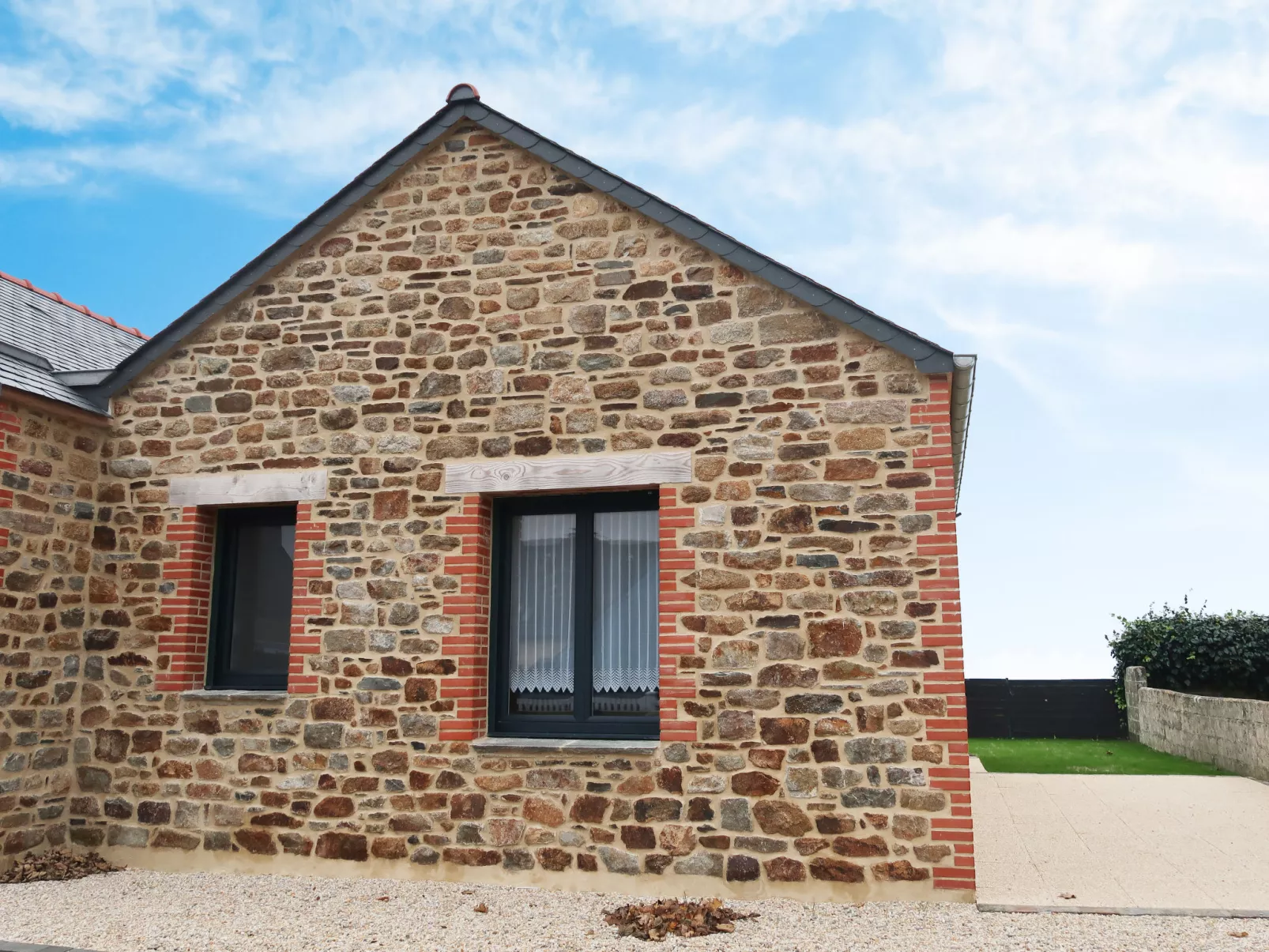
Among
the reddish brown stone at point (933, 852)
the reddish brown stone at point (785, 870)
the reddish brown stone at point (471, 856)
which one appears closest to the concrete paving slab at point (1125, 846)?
the reddish brown stone at point (933, 852)

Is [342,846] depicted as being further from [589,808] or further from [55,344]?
[55,344]

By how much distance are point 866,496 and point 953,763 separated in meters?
1.88

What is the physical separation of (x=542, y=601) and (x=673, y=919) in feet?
8.70

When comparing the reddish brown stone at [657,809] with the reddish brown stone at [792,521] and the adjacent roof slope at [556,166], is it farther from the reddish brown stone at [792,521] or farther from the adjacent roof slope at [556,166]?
the adjacent roof slope at [556,166]

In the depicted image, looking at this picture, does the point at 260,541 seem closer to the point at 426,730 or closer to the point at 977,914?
the point at 426,730

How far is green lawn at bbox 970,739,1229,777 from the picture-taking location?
13.1 meters

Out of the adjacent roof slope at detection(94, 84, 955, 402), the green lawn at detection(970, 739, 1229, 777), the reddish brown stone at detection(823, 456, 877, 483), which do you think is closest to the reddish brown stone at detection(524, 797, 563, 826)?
the reddish brown stone at detection(823, 456, 877, 483)

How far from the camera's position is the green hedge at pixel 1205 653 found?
15.0 metres

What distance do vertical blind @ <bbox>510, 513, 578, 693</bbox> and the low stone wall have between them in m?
9.15

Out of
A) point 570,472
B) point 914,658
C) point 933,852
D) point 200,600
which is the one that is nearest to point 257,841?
point 200,600

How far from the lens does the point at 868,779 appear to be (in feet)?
20.8

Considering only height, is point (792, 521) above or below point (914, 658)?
above

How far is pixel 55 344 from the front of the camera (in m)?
9.41

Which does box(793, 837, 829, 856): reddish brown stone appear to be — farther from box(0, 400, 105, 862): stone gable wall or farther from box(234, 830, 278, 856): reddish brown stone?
box(0, 400, 105, 862): stone gable wall
